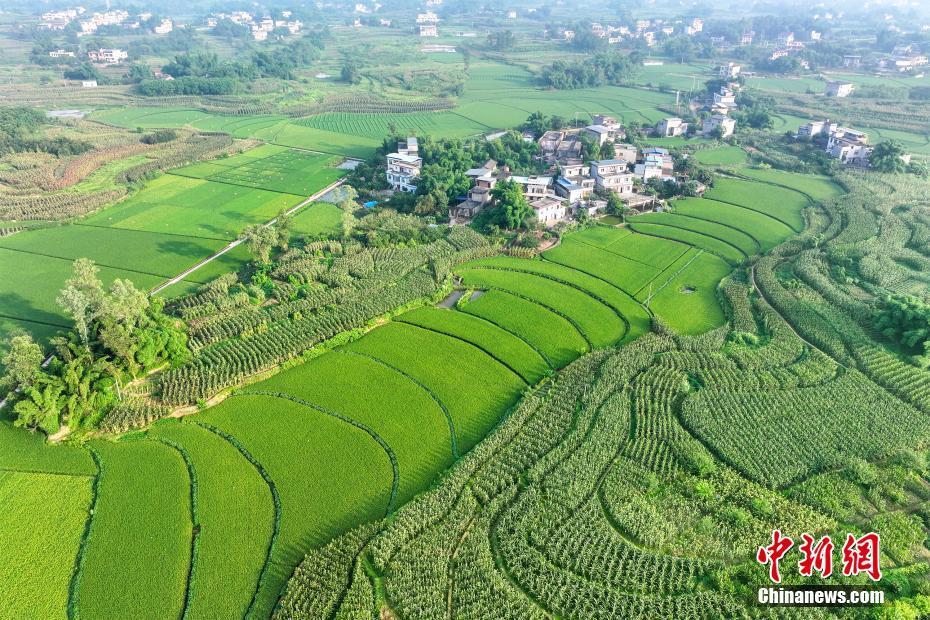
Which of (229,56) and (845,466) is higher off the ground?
(229,56)

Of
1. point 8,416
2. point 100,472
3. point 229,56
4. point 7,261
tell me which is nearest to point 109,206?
point 7,261

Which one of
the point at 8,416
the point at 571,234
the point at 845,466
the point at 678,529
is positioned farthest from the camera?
the point at 571,234

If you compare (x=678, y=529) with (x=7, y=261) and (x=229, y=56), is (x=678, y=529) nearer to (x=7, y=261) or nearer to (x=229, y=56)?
(x=7, y=261)

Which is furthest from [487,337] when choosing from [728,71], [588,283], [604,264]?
[728,71]

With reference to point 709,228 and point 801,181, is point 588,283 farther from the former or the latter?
point 801,181

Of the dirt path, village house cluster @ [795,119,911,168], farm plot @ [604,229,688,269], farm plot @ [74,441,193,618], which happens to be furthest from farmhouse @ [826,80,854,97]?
farm plot @ [74,441,193,618]

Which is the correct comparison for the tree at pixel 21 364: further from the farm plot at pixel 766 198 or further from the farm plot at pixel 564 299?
the farm plot at pixel 766 198
